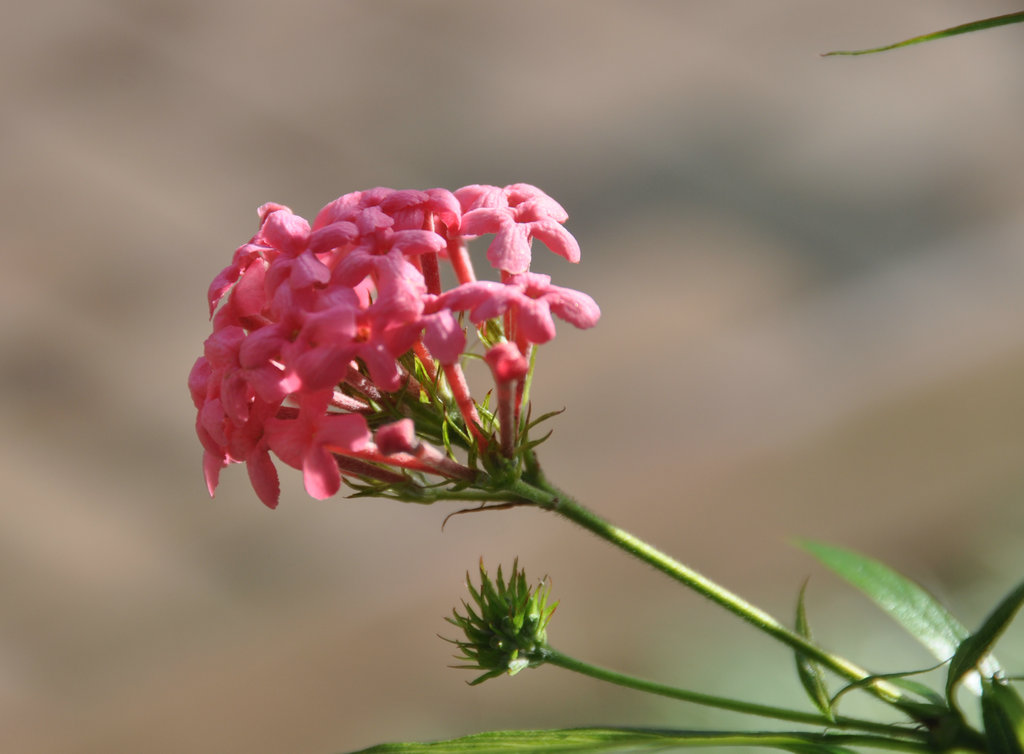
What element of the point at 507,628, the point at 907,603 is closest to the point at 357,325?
the point at 507,628

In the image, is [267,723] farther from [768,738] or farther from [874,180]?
[874,180]

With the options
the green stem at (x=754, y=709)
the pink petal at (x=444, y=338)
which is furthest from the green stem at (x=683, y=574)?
the pink petal at (x=444, y=338)

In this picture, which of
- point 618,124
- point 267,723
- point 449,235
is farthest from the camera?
point 618,124

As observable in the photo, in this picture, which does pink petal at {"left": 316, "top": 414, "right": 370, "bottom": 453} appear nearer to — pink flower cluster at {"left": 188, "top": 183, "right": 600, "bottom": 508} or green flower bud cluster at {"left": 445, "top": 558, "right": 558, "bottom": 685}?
pink flower cluster at {"left": 188, "top": 183, "right": 600, "bottom": 508}

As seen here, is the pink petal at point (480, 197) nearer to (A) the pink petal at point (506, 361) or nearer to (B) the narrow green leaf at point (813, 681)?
(A) the pink petal at point (506, 361)

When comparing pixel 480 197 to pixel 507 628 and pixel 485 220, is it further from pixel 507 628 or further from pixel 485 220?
pixel 507 628

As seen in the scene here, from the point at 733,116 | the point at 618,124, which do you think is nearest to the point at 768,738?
the point at 618,124

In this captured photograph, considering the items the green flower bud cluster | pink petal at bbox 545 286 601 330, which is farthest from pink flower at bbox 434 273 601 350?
the green flower bud cluster
